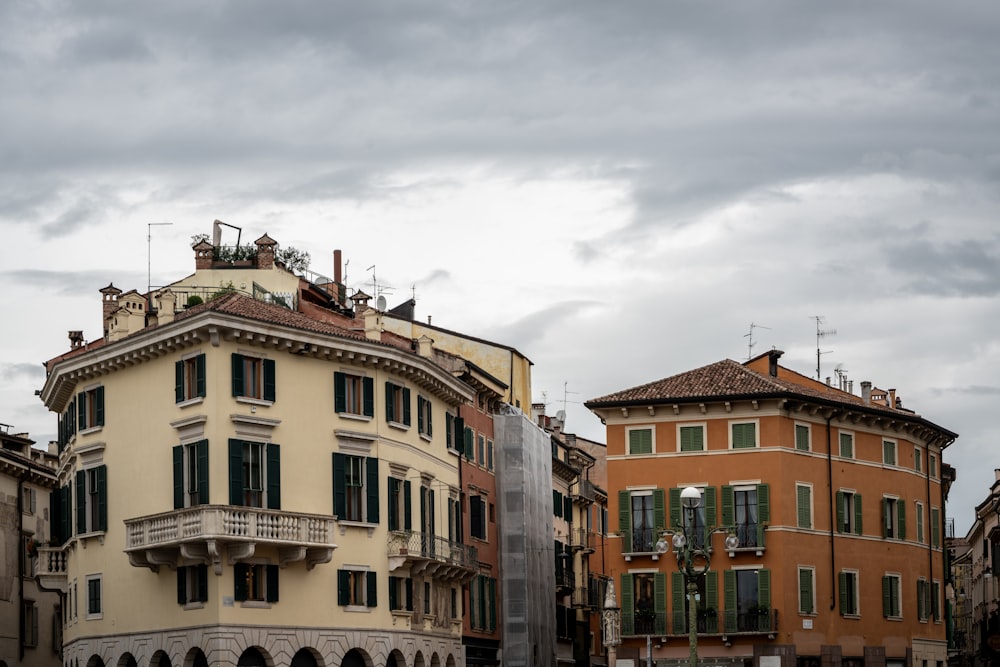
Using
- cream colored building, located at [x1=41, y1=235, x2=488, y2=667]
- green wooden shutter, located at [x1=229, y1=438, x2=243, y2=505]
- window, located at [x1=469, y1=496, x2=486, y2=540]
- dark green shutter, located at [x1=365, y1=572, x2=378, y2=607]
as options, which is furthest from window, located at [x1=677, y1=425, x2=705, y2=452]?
green wooden shutter, located at [x1=229, y1=438, x2=243, y2=505]

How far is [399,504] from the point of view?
62.8 m

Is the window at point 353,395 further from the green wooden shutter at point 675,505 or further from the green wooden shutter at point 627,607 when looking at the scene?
the green wooden shutter at point 627,607

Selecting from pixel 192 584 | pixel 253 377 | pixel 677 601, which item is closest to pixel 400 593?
pixel 192 584

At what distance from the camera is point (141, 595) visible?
5803 centimetres

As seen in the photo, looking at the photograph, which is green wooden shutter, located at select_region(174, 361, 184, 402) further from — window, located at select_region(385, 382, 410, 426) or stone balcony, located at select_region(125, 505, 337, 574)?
window, located at select_region(385, 382, 410, 426)

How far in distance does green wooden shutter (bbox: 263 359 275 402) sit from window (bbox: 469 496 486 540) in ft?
59.1

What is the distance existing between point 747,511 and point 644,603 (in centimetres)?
590

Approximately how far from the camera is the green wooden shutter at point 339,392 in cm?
6006

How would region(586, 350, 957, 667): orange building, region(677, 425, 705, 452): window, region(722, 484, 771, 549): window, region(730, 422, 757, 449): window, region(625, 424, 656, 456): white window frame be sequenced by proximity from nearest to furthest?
region(586, 350, 957, 667): orange building
region(722, 484, 771, 549): window
region(730, 422, 757, 449): window
region(677, 425, 705, 452): window
region(625, 424, 656, 456): white window frame

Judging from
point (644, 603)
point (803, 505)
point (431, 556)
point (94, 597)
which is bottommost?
point (644, 603)

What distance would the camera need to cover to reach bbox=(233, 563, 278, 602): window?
5562 centimetres

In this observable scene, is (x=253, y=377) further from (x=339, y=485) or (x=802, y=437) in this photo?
(x=802, y=437)

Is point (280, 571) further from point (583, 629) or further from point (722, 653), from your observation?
A: point (583, 629)

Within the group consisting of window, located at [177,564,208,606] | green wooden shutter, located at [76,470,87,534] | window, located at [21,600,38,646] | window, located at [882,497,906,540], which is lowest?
window, located at [21,600,38,646]
